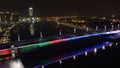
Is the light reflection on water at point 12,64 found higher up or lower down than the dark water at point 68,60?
higher up

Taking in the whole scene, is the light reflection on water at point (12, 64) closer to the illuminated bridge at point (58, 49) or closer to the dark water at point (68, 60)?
the dark water at point (68, 60)

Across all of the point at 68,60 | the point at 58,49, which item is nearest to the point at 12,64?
the point at 68,60

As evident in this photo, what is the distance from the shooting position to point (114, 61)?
2864 centimetres

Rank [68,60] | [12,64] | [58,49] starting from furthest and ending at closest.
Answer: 1. [58,49]
2. [68,60]
3. [12,64]

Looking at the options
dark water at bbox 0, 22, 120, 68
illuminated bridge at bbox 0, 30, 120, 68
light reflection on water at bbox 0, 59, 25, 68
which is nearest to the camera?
light reflection on water at bbox 0, 59, 25, 68

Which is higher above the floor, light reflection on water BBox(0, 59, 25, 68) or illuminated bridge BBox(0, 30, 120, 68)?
light reflection on water BBox(0, 59, 25, 68)

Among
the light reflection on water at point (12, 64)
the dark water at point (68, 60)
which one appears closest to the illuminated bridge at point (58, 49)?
the dark water at point (68, 60)

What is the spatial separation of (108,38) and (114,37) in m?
1.60

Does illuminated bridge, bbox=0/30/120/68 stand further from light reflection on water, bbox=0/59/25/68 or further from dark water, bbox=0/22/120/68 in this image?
light reflection on water, bbox=0/59/25/68

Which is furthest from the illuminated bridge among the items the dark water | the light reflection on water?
the light reflection on water

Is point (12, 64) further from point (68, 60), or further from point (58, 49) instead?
point (58, 49)

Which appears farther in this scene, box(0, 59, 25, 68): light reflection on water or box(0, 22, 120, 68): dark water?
box(0, 22, 120, 68): dark water

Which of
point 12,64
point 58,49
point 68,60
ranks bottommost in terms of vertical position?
point 68,60

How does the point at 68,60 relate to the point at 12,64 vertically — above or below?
below
